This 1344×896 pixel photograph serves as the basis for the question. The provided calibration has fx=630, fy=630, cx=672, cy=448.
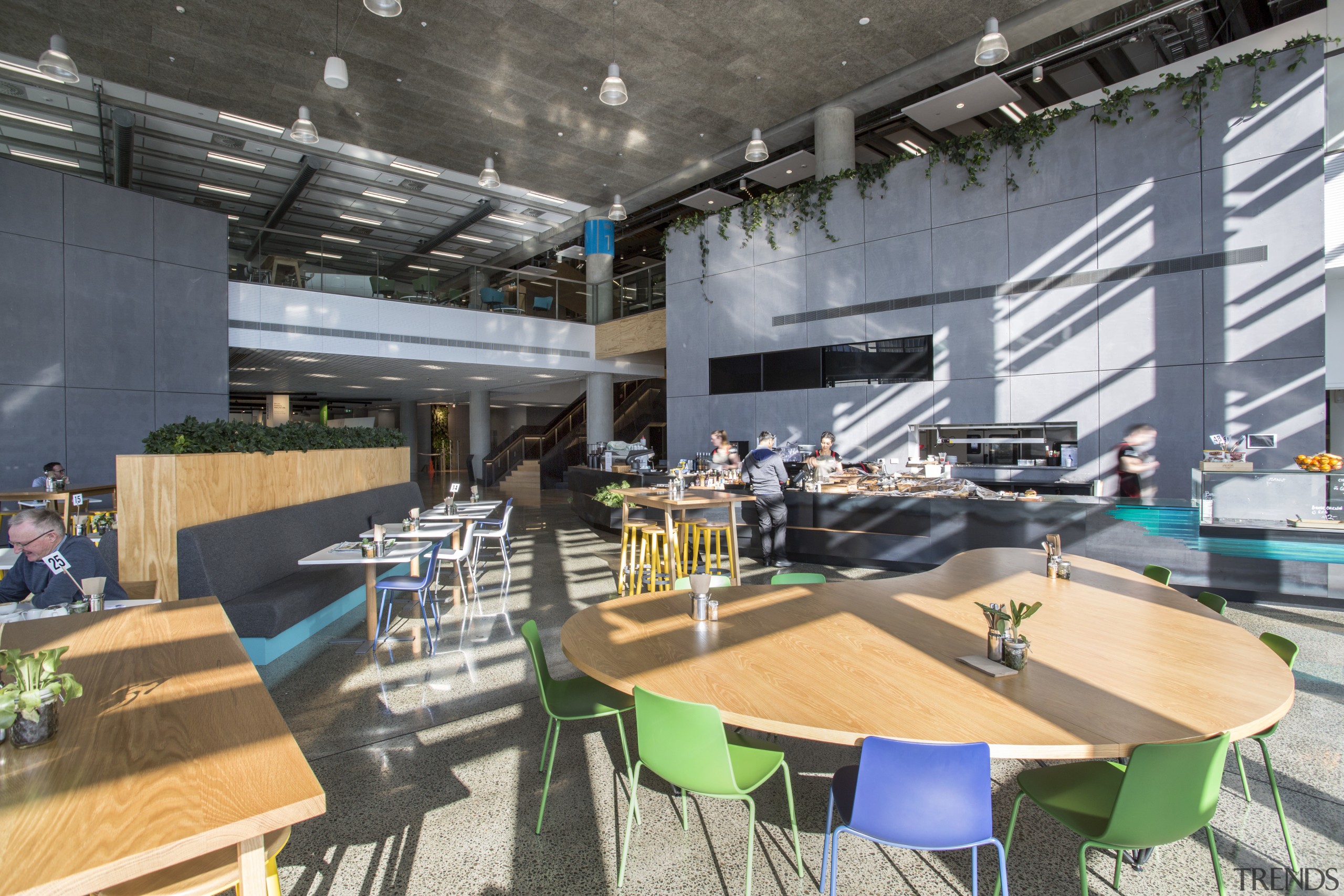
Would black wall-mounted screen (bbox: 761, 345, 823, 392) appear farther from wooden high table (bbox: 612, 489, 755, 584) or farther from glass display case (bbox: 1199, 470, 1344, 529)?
glass display case (bbox: 1199, 470, 1344, 529)

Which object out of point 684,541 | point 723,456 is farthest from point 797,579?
point 723,456

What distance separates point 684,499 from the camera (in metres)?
5.94

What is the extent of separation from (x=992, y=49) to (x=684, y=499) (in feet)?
18.0

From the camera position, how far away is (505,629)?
5.11 meters

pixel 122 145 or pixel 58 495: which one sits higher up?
pixel 122 145

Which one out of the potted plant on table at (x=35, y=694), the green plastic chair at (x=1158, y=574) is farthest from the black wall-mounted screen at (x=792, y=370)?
the potted plant on table at (x=35, y=694)

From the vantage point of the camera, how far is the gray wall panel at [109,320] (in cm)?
847

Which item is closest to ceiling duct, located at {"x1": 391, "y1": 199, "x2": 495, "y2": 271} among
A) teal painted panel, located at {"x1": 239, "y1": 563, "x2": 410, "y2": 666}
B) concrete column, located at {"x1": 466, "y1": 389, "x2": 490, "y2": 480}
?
concrete column, located at {"x1": 466, "y1": 389, "x2": 490, "y2": 480}

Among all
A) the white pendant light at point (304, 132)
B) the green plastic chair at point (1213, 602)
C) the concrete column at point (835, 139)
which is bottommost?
the green plastic chair at point (1213, 602)

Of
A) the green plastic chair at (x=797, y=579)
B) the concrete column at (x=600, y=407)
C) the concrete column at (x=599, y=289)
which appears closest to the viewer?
the green plastic chair at (x=797, y=579)

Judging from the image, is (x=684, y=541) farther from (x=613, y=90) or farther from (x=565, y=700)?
(x=613, y=90)

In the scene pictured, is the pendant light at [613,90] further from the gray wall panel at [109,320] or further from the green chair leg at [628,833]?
the gray wall panel at [109,320]

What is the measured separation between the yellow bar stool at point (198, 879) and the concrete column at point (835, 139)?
11032mm

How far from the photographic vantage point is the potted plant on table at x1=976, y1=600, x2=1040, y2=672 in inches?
79.2
